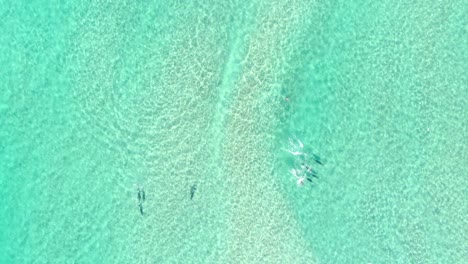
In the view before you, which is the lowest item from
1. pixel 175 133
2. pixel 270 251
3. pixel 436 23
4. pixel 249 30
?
pixel 270 251

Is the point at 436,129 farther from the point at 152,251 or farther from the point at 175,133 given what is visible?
the point at 152,251

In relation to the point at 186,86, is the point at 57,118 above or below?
below

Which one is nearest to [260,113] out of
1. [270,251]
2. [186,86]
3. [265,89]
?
[265,89]

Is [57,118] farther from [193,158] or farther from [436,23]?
[436,23]

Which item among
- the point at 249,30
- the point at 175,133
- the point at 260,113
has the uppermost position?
the point at 249,30

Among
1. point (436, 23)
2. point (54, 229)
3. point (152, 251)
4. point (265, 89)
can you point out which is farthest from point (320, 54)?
point (54, 229)

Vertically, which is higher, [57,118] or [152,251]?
[57,118]
